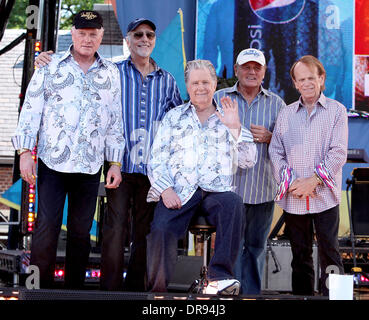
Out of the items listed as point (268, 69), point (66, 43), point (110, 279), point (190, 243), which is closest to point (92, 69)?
point (110, 279)

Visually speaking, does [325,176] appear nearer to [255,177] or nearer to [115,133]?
[255,177]

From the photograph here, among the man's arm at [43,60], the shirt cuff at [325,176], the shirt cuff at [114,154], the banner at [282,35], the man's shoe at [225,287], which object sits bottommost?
the man's shoe at [225,287]

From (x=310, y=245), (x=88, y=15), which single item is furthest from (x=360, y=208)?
(x=88, y=15)

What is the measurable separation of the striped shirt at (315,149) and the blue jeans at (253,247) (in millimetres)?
322

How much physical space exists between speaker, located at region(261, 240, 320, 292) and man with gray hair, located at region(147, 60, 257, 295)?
2.00 m

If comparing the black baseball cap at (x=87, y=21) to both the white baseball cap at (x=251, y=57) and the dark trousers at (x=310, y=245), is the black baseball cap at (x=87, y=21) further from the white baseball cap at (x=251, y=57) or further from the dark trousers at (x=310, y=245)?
Answer: the dark trousers at (x=310, y=245)

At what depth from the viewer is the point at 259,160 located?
4547 mm

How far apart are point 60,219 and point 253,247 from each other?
1.42m

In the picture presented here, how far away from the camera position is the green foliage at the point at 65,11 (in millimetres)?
17000

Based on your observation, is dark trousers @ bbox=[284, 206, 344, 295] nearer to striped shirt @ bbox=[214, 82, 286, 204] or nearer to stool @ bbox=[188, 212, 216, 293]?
striped shirt @ bbox=[214, 82, 286, 204]

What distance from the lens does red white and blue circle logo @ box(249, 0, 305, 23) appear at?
7164mm

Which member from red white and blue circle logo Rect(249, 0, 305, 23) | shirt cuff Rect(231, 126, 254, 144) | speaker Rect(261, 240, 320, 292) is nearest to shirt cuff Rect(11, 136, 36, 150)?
shirt cuff Rect(231, 126, 254, 144)

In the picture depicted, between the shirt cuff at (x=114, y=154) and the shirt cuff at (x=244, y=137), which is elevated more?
the shirt cuff at (x=244, y=137)

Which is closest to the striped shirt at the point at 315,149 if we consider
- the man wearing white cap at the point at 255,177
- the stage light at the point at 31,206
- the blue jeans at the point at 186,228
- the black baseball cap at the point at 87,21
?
the man wearing white cap at the point at 255,177
